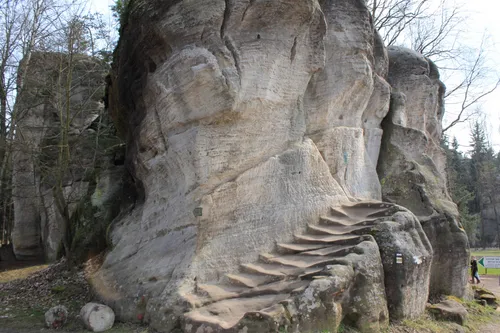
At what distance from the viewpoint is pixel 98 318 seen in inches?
267

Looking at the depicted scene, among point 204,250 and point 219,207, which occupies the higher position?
point 219,207

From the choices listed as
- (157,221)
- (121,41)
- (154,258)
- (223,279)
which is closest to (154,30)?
(121,41)

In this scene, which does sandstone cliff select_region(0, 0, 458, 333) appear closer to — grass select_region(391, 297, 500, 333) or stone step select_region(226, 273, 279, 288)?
stone step select_region(226, 273, 279, 288)

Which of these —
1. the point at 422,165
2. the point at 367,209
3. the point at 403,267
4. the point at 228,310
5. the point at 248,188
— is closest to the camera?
the point at 228,310

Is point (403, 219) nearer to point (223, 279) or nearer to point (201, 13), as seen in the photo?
point (223, 279)

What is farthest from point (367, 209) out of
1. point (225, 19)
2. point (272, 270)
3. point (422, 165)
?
point (225, 19)

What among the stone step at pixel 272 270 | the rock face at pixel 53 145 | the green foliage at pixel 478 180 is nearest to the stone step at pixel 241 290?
the stone step at pixel 272 270

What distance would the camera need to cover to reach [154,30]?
8.56 meters

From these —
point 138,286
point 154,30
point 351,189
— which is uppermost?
point 154,30

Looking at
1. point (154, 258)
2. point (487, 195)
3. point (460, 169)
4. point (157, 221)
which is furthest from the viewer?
point (460, 169)

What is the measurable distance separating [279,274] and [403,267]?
7.18 feet

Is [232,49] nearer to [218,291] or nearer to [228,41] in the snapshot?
[228,41]

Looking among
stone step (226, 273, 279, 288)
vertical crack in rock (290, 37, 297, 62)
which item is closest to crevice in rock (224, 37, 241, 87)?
vertical crack in rock (290, 37, 297, 62)

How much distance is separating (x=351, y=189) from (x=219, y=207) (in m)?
3.64
